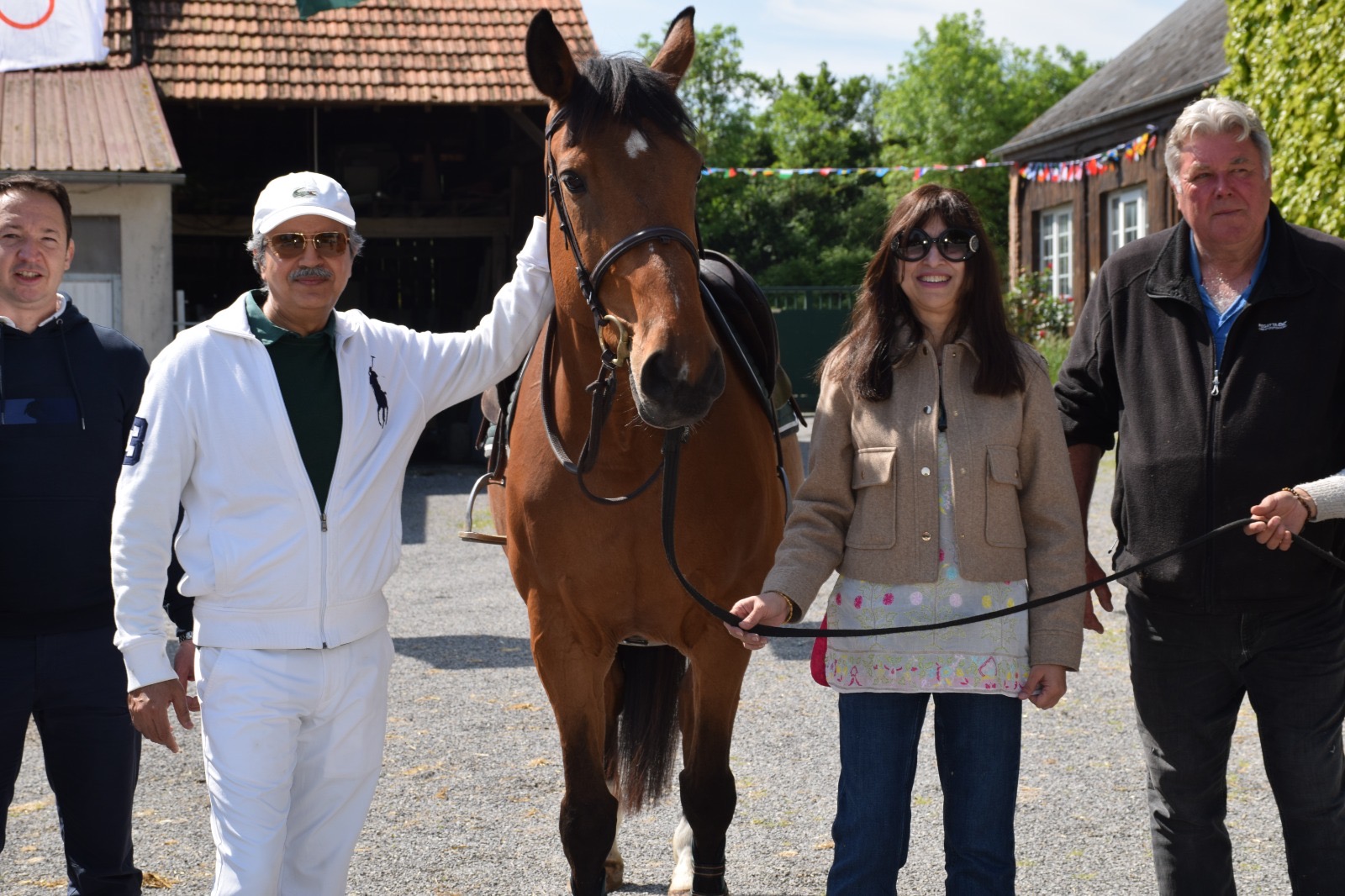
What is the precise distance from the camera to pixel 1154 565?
2.82 m

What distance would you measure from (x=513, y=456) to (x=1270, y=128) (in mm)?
7764

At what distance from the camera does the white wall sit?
12.1 m

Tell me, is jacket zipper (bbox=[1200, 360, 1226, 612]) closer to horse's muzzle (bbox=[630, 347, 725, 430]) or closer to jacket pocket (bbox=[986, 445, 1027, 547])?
jacket pocket (bbox=[986, 445, 1027, 547])

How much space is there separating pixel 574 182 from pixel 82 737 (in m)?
1.71

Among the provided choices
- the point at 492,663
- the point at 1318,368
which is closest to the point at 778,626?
the point at 1318,368

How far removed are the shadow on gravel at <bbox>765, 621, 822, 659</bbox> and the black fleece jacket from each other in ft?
12.4

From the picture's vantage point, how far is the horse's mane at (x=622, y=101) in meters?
2.76

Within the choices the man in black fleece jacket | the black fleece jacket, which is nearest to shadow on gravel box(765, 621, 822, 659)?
the man in black fleece jacket

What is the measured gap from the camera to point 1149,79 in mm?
16828

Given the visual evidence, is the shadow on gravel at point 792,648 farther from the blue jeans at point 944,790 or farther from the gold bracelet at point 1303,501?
the gold bracelet at point 1303,501

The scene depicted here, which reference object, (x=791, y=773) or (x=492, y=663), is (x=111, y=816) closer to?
(x=791, y=773)

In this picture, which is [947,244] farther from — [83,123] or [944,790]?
[83,123]

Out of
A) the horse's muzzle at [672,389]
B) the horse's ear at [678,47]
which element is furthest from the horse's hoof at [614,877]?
the horse's ear at [678,47]

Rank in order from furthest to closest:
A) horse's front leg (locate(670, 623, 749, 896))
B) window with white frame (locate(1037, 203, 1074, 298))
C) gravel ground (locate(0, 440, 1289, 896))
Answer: window with white frame (locate(1037, 203, 1074, 298)) < gravel ground (locate(0, 440, 1289, 896)) < horse's front leg (locate(670, 623, 749, 896))
